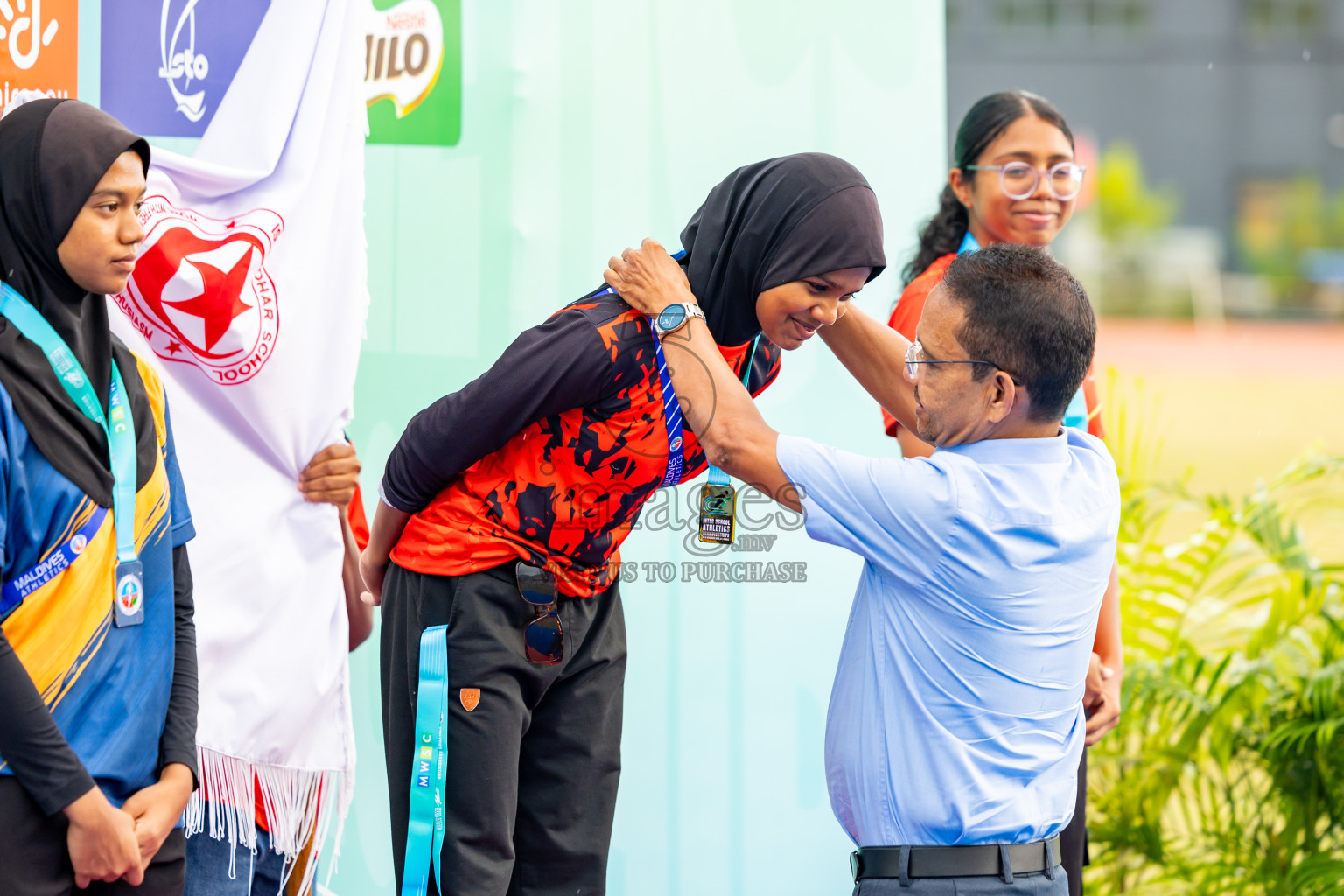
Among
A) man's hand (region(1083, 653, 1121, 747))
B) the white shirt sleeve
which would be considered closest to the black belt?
the white shirt sleeve

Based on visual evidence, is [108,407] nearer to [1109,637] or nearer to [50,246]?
[50,246]

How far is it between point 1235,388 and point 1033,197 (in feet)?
79.3

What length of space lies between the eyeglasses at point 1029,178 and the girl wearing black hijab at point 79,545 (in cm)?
162

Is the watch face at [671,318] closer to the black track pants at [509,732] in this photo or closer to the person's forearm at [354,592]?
the black track pants at [509,732]

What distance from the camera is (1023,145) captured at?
2.48m

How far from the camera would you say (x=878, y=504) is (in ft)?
5.10

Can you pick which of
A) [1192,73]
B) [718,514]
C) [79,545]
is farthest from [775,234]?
[1192,73]

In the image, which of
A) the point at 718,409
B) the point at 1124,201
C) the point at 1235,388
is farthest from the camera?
the point at 1124,201

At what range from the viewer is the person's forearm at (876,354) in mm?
Result: 2121

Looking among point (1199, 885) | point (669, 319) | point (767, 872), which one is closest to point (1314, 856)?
point (1199, 885)

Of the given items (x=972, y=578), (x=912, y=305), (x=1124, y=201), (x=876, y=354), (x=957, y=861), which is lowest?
(x=957, y=861)

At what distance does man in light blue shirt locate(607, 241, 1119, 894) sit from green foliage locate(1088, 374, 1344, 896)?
179 centimetres

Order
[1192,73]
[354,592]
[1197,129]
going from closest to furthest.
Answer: [354,592], [1192,73], [1197,129]

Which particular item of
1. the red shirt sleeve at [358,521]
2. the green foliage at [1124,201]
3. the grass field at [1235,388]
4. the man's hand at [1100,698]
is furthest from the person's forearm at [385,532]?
the green foliage at [1124,201]
